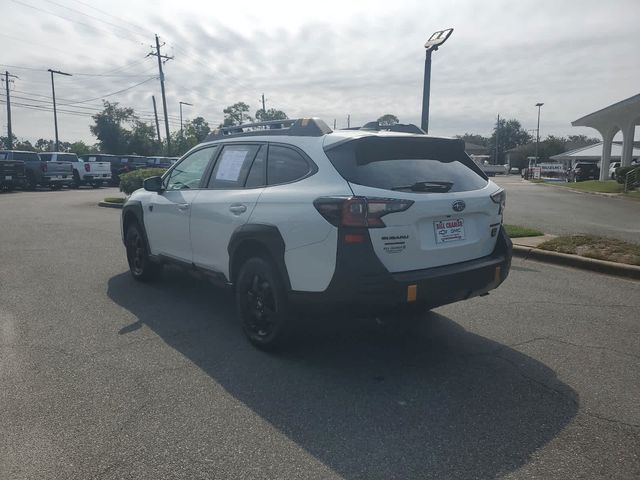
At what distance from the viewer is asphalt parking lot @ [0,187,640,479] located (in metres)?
2.74

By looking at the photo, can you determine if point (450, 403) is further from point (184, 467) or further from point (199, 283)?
point (199, 283)

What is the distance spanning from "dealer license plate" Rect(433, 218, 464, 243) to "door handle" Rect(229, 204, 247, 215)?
1.59 m

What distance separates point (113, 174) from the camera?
32875mm

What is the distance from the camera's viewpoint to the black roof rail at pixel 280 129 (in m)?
4.21

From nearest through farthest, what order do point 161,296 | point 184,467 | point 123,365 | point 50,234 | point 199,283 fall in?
point 184,467
point 123,365
point 161,296
point 199,283
point 50,234

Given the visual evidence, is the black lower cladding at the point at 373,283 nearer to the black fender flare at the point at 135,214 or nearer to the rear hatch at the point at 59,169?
the black fender flare at the point at 135,214

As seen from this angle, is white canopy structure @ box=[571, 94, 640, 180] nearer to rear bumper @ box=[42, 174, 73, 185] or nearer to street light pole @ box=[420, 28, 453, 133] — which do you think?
street light pole @ box=[420, 28, 453, 133]

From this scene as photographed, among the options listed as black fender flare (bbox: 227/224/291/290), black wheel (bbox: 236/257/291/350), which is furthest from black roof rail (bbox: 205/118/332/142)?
black wheel (bbox: 236/257/291/350)

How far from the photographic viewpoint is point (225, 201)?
4598 mm

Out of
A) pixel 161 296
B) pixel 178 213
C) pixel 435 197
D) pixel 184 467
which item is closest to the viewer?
pixel 184 467

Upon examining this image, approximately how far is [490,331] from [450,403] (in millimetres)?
1571

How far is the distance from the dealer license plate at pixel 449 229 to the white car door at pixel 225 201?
147 cm

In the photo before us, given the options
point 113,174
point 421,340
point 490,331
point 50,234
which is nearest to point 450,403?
point 421,340

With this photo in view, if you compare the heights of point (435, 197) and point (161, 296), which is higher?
point (435, 197)
